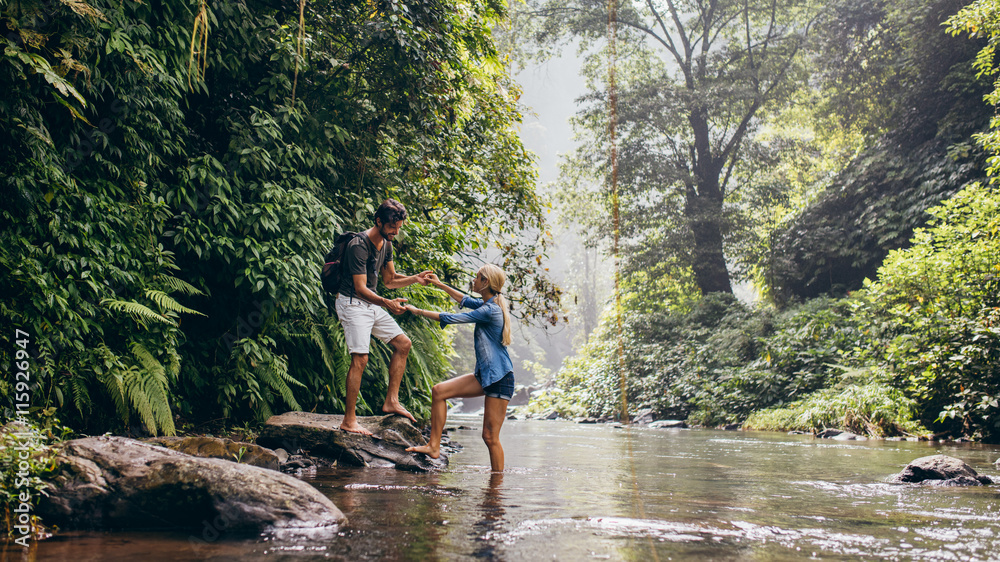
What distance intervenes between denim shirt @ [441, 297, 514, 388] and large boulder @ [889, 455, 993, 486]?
10.8ft

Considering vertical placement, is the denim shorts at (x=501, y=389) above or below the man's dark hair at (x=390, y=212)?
below

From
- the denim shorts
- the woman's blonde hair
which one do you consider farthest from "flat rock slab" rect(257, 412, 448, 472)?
the woman's blonde hair

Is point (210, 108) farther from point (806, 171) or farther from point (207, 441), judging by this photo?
point (806, 171)

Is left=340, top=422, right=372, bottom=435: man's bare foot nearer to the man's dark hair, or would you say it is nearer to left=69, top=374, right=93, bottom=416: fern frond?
the man's dark hair

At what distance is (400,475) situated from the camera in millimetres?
5195

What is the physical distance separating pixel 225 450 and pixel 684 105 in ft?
72.6

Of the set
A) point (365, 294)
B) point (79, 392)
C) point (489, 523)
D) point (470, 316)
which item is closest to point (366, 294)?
point (365, 294)

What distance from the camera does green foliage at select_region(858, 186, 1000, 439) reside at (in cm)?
933

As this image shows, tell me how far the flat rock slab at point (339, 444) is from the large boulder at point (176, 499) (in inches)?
96.7

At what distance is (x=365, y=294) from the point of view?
5.64m

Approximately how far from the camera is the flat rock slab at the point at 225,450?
15.3 ft

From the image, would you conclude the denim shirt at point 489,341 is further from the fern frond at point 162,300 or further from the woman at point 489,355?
the fern frond at point 162,300

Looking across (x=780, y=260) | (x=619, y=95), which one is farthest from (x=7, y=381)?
(x=619, y=95)

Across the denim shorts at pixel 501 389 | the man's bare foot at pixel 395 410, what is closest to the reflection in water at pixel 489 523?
the denim shorts at pixel 501 389
